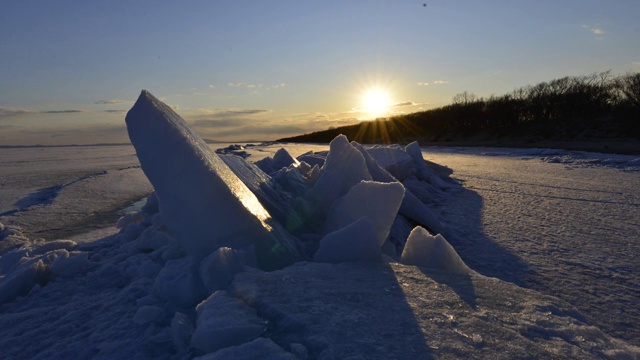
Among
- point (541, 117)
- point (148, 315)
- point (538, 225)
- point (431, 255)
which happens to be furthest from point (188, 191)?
point (541, 117)

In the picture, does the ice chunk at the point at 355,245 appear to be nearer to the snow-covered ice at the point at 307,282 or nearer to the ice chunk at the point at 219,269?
the snow-covered ice at the point at 307,282

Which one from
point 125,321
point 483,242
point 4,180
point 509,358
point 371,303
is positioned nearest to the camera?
point 509,358

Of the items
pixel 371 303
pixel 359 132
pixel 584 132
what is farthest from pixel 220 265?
pixel 359 132

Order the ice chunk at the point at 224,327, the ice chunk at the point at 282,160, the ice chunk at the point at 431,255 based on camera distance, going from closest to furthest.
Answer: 1. the ice chunk at the point at 224,327
2. the ice chunk at the point at 431,255
3. the ice chunk at the point at 282,160

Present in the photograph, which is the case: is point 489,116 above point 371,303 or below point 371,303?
above

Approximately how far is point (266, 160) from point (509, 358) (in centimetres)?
396

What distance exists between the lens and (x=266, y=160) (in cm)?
478

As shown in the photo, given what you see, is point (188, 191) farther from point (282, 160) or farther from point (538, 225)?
point (282, 160)

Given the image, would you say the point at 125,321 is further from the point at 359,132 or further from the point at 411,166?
the point at 359,132

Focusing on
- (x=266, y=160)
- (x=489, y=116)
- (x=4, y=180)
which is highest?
(x=489, y=116)

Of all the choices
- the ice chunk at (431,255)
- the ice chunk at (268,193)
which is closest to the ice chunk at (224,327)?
the ice chunk at (431,255)

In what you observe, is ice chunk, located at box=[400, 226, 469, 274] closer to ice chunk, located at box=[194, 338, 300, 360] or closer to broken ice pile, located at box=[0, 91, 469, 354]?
broken ice pile, located at box=[0, 91, 469, 354]

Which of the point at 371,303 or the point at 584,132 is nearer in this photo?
the point at 371,303

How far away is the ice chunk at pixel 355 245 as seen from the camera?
6.00 feet
